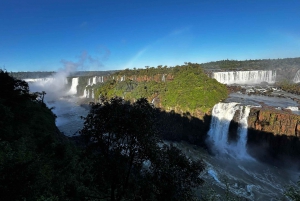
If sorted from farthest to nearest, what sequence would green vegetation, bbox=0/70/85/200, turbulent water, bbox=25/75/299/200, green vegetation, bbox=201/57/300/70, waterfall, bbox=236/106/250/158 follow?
green vegetation, bbox=201/57/300/70 → waterfall, bbox=236/106/250/158 → turbulent water, bbox=25/75/299/200 → green vegetation, bbox=0/70/85/200

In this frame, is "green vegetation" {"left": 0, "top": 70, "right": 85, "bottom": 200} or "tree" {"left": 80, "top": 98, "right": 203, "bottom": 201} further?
"green vegetation" {"left": 0, "top": 70, "right": 85, "bottom": 200}

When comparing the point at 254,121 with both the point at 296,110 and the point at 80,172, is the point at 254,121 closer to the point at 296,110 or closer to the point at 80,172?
the point at 296,110

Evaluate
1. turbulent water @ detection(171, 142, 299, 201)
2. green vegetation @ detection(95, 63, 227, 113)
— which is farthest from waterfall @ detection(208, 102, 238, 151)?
turbulent water @ detection(171, 142, 299, 201)

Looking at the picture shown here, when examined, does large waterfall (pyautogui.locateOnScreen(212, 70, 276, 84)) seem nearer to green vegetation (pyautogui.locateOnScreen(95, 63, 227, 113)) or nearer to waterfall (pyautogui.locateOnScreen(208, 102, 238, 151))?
green vegetation (pyautogui.locateOnScreen(95, 63, 227, 113))

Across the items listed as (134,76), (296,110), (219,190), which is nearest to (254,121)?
(296,110)

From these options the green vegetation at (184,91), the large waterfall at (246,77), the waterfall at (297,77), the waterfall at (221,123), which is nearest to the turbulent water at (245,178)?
the waterfall at (221,123)

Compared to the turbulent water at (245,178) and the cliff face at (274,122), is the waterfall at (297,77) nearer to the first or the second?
the cliff face at (274,122)
